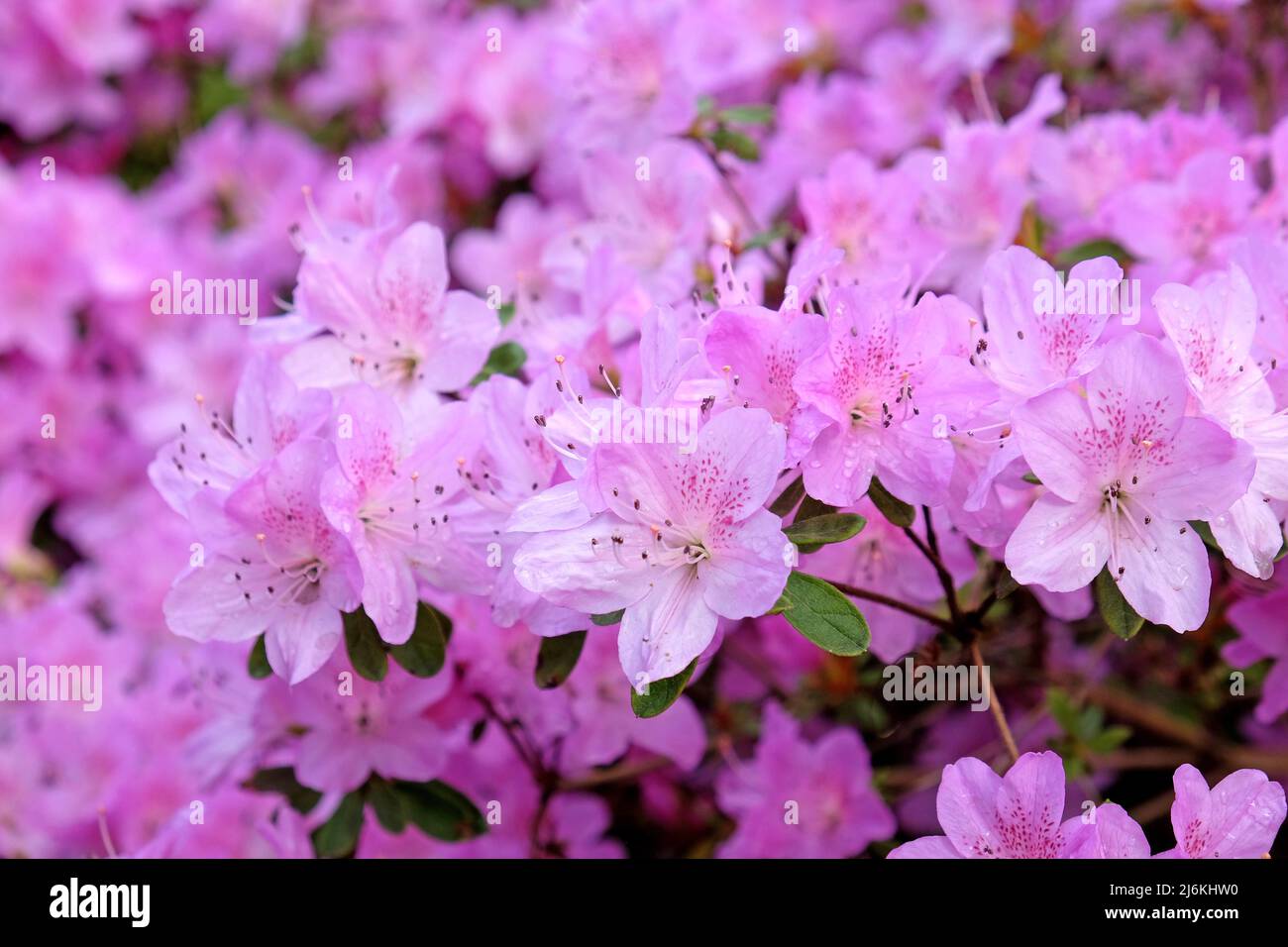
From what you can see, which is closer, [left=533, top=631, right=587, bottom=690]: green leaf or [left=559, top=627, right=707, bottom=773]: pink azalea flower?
[left=533, top=631, right=587, bottom=690]: green leaf

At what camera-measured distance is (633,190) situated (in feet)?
5.47

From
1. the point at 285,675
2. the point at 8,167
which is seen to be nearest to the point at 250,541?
the point at 285,675

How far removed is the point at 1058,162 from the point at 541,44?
1090 millimetres

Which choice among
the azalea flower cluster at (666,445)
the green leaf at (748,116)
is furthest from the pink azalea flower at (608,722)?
the green leaf at (748,116)

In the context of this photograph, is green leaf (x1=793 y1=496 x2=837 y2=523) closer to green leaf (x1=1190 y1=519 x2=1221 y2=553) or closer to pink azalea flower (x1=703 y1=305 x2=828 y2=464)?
pink azalea flower (x1=703 y1=305 x2=828 y2=464)

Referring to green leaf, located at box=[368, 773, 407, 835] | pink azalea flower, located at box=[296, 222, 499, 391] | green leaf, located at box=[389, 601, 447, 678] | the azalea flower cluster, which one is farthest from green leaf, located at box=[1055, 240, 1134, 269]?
green leaf, located at box=[368, 773, 407, 835]

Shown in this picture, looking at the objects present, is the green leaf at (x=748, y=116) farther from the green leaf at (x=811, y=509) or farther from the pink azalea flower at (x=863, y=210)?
the green leaf at (x=811, y=509)

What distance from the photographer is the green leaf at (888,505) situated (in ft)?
3.78

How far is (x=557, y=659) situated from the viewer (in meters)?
1.26

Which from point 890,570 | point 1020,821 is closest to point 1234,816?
point 1020,821

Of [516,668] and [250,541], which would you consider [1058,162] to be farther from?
[250,541]

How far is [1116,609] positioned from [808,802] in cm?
55

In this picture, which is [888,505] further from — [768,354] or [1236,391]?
[1236,391]

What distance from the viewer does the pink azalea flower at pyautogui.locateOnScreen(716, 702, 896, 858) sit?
4.91 ft
